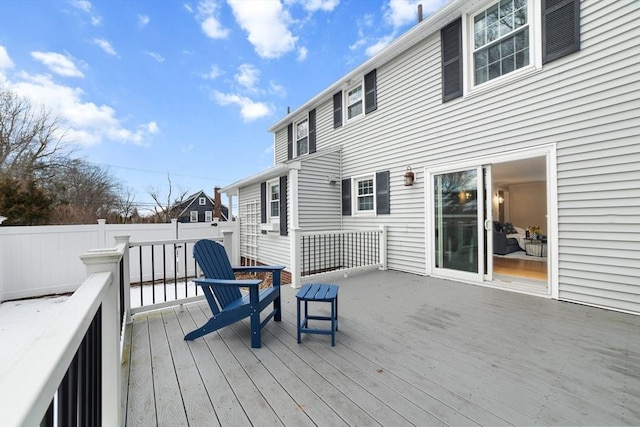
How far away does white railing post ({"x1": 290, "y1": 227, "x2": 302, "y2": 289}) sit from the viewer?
470 cm

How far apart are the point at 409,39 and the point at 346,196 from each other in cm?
379

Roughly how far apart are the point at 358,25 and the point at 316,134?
13.3ft

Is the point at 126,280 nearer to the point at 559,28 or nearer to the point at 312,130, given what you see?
the point at 559,28

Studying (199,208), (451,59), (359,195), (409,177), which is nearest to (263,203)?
(359,195)

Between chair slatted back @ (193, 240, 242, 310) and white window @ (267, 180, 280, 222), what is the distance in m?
4.66

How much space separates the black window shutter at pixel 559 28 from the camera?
144 inches

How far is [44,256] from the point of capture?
20.4 ft

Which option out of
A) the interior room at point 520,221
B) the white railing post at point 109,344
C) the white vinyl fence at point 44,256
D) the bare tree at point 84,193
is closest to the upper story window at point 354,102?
the interior room at point 520,221

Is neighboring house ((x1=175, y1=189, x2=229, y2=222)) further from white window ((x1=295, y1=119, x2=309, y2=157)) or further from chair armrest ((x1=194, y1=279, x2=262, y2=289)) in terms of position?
chair armrest ((x1=194, y1=279, x2=262, y2=289))

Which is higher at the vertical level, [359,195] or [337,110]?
[337,110]

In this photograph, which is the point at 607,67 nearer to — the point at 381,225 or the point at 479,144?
the point at 479,144

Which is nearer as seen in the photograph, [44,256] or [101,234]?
[44,256]

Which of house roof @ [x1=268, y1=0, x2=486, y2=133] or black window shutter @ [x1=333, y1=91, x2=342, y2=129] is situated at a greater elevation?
house roof @ [x1=268, y1=0, x2=486, y2=133]

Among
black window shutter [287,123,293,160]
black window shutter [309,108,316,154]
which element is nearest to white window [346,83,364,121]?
Result: black window shutter [309,108,316,154]
